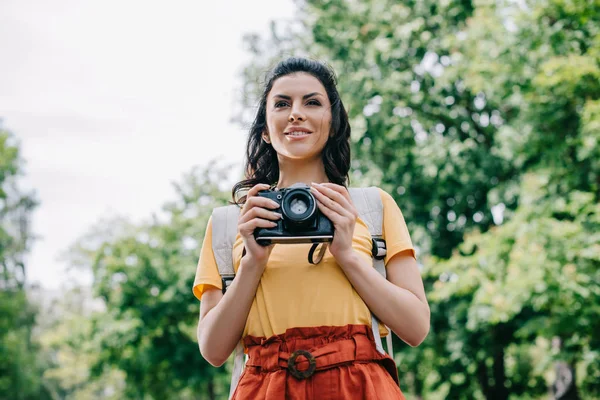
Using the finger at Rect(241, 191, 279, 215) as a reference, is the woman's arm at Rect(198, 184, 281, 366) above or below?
below

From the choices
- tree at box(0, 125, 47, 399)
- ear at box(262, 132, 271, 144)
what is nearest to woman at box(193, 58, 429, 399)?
ear at box(262, 132, 271, 144)

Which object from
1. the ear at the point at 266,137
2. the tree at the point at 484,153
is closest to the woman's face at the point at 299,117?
the ear at the point at 266,137

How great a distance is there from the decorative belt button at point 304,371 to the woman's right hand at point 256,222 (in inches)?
11.4

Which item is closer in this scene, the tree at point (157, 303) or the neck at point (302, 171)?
the neck at point (302, 171)

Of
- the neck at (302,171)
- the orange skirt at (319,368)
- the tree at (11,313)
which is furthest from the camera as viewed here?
the tree at (11,313)

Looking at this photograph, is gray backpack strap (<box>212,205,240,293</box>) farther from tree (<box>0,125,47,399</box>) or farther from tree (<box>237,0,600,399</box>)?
tree (<box>0,125,47,399</box>)

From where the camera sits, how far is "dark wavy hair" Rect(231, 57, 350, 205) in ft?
7.45

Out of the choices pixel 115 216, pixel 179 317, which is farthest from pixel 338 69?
pixel 115 216

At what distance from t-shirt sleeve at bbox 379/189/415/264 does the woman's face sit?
0.31 meters

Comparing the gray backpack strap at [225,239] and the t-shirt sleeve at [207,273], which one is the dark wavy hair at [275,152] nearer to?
the gray backpack strap at [225,239]

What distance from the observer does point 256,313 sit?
6.29 feet

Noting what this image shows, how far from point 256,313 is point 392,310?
42 centimetres

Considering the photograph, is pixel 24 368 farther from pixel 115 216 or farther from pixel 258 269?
pixel 258 269

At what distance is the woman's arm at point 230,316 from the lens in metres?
1.86
